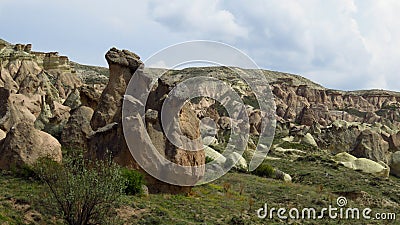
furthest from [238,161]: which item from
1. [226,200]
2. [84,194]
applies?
[84,194]

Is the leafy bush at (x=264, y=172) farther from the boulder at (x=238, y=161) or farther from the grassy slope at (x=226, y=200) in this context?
the grassy slope at (x=226, y=200)

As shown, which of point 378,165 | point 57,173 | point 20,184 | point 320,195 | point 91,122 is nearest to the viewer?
point 57,173

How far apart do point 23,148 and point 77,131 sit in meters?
6.94

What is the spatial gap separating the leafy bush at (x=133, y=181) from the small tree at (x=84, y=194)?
7.90ft

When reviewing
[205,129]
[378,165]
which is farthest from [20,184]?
[205,129]

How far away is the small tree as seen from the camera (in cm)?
1491

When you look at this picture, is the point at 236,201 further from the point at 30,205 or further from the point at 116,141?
the point at 30,205

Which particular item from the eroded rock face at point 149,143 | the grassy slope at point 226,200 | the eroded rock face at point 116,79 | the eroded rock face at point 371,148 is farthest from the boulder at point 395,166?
the eroded rock face at point 149,143

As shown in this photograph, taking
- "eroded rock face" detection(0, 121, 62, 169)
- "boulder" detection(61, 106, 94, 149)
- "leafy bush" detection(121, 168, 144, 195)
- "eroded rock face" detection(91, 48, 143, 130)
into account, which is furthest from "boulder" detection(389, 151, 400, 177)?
"eroded rock face" detection(0, 121, 62, 169)

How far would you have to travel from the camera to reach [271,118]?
80250 mm

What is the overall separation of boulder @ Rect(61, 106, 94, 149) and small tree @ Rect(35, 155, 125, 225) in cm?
975

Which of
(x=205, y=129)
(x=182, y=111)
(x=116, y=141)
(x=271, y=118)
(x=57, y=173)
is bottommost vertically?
(x=57, y=173)

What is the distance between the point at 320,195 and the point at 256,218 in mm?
7908

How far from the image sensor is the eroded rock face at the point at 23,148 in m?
19.3
